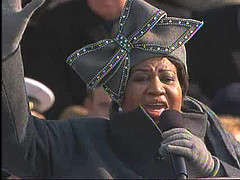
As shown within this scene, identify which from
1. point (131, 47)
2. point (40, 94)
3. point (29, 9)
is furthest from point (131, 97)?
point (40, 94)

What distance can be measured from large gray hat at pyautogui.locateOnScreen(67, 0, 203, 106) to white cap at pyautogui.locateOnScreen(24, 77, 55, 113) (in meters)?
0.78

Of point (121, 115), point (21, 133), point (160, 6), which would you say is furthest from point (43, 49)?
point (21, 133)

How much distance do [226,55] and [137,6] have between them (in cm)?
119

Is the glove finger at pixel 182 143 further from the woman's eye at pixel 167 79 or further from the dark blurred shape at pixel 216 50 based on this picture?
the dark blurred shape at pixel 216 50

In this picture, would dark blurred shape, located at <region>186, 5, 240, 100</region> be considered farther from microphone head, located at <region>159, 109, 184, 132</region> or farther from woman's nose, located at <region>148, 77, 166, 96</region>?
microphone head, located at <region>159, 109, 184, 132</region>

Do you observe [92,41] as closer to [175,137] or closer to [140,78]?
[140,78]

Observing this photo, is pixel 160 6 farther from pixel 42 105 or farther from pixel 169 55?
pixel 169 55

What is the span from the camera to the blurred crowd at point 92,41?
3.62 metres

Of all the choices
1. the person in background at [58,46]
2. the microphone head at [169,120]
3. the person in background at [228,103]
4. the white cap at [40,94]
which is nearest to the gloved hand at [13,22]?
the microphone head at [169,120]

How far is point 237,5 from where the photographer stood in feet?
12.8

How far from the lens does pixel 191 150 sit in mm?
2520

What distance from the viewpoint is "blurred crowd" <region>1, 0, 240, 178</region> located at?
362 cm

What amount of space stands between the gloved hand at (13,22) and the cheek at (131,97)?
1.82ft

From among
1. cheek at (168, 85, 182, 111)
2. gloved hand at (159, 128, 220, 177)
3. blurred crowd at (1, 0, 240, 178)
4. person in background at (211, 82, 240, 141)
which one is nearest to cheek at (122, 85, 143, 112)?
cheek at (168, 85, 182, 111)
